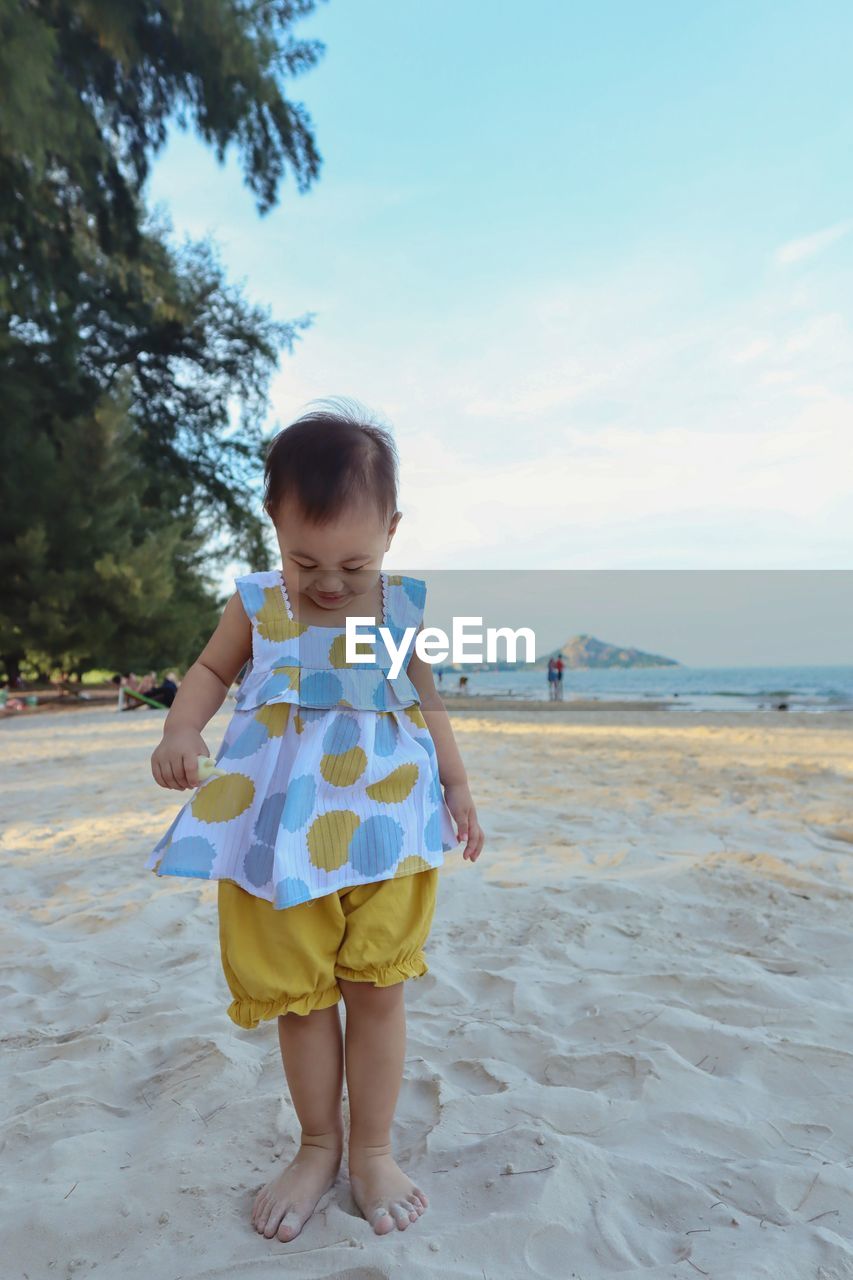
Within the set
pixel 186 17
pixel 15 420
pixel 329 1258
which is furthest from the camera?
pixel 15 420

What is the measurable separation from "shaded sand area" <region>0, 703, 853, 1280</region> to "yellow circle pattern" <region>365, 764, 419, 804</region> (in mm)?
639

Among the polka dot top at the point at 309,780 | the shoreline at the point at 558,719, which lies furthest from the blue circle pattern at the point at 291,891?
the shoreline at the point at 558,719

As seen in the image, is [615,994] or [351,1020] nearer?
[351,1020]

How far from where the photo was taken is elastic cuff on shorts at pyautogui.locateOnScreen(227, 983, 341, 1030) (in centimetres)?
140

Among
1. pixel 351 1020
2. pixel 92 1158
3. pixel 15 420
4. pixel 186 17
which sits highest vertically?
pixel 186 17

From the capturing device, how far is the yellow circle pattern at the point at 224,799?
144 centimetres

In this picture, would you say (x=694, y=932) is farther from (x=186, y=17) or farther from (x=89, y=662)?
(x=89, y=662)

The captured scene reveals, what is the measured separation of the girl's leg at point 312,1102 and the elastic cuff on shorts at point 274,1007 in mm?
33

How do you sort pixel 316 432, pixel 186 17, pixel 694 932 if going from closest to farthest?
pixel 316 432, pixel 694 932, pixel 186 17

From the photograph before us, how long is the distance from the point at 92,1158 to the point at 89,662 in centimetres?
1668

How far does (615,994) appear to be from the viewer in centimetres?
219

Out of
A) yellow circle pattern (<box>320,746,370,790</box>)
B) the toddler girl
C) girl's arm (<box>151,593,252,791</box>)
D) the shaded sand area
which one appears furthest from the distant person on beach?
yellow circle pattern (<box>320,746,370,790</box>)

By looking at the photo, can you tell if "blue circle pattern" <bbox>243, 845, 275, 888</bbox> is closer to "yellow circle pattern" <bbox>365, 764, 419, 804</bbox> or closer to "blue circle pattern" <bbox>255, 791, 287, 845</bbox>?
"blue circle pattern" <bbox>255, 791, 287, 845</bbox>

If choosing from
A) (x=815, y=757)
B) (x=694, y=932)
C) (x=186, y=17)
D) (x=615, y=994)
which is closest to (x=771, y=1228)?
(x=615, y=994)
